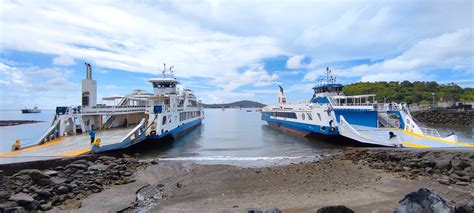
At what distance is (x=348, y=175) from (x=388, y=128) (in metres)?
15.6

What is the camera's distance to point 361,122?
27.4 meters

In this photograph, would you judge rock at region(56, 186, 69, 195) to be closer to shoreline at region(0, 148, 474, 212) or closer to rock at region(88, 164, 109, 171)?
shoreline at region(0, 148, 474, 212)

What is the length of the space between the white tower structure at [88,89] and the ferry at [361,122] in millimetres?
21533

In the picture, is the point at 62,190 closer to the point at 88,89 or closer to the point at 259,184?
the point at 259,184

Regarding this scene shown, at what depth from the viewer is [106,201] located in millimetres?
10016

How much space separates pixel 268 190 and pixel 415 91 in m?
118

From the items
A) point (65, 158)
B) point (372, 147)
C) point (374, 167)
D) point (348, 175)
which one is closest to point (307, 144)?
point (372, 147)

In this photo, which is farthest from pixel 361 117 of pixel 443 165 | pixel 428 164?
pixel 443 165

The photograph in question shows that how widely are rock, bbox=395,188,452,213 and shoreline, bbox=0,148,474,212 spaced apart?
2071mm

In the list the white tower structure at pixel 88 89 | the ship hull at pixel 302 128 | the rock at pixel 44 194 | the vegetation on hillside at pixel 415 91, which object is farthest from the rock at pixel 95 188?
the vegetation on hillside at pixel 415 91

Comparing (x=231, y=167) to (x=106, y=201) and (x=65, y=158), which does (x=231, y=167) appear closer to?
(x=106, y=201)

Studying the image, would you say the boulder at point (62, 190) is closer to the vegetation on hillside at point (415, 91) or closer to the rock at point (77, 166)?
the rock at point (77, 166)

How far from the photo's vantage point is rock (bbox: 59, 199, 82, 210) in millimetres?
9266

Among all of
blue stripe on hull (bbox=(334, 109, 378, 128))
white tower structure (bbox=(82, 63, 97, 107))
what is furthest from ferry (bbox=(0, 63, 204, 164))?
blue stripe on hull (bbox=(334, 109, 378, 128))
